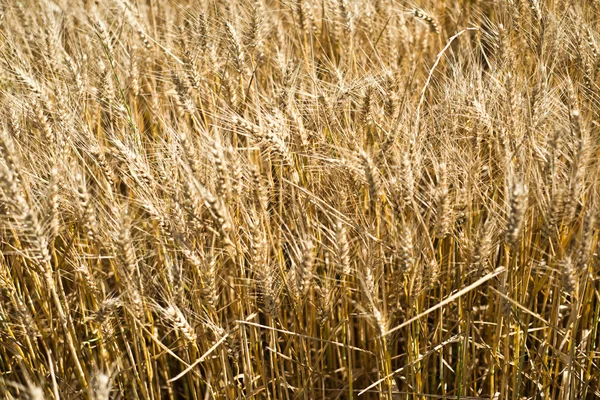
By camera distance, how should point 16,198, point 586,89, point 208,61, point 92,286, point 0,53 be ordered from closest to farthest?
point 16,198, point 92,286, point 586,89, point 0,53, point 208,61

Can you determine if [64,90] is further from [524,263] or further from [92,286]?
[524,263]

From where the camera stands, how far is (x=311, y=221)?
1978 mm

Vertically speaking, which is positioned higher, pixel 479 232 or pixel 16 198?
pixel 16 198

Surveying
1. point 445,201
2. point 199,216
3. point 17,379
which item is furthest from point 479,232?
point 17,379

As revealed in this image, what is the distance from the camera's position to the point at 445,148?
1764mm

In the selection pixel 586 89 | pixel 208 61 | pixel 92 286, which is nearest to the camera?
pixel 92 286

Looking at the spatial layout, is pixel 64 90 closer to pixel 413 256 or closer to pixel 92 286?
pixel 92 286

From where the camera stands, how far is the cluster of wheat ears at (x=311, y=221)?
157 centimetres

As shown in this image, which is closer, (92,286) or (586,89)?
(92,286)

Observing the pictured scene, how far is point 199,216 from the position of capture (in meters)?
1.58

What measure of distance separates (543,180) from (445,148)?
0.89ft

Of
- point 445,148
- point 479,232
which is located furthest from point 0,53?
point 479,232

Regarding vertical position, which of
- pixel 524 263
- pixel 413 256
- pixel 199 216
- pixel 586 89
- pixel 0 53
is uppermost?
pixel 0 53

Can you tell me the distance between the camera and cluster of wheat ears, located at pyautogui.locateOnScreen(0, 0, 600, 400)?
61.9 inches
